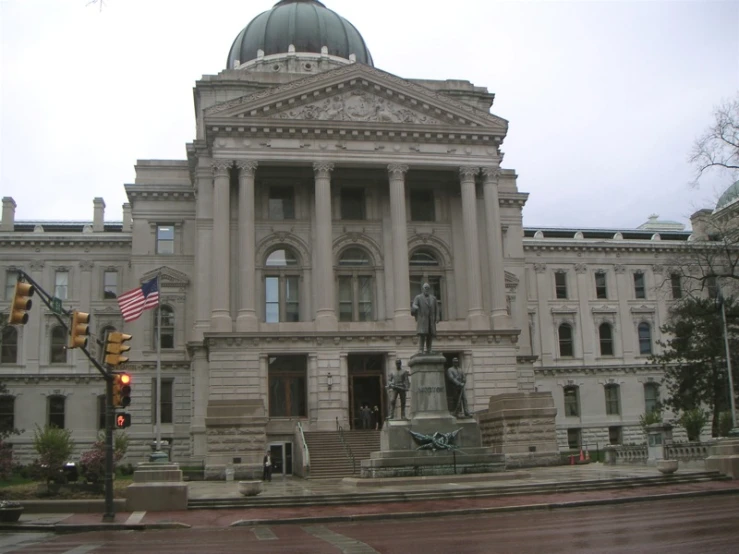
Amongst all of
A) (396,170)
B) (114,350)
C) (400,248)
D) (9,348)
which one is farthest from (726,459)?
(9,348)

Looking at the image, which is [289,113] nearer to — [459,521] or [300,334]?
[300,334]

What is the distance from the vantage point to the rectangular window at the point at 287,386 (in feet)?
155

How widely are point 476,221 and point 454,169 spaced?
333 centimetres

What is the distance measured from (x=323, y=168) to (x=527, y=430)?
18632mm

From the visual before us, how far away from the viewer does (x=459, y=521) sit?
2061 cm

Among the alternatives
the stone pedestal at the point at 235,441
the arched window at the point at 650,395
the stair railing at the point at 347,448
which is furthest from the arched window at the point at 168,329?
the arched window at the point at 650,395

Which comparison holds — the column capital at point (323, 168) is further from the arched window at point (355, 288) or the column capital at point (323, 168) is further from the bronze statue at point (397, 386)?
the bronze statue at point (397, 386)

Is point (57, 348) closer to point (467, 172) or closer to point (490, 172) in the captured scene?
point (467, 172)

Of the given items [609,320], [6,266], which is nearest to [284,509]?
[6,266]

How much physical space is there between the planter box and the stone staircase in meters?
17.8

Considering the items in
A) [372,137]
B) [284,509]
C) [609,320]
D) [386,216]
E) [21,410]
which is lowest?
[284,509]

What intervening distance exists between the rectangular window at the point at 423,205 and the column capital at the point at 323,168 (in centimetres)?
670

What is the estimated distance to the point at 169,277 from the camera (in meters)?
56.7

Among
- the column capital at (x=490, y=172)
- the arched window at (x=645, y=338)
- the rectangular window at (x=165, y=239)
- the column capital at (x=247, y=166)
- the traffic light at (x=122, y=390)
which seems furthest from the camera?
the arched window at (x=645, y=338)
